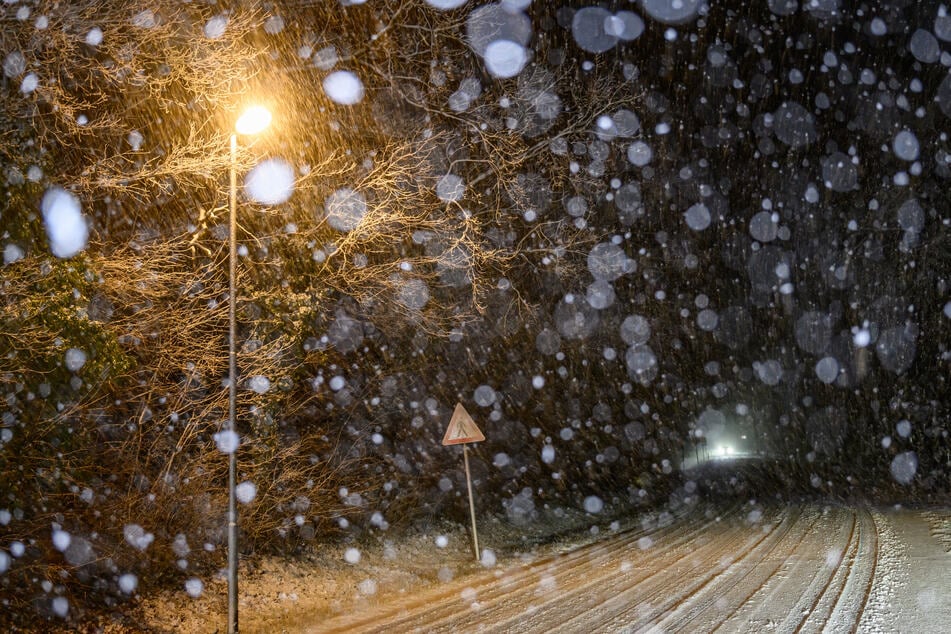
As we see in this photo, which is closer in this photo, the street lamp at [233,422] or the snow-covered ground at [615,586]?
the snow-covered ground at [615,586]

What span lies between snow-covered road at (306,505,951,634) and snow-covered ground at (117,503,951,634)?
0.8 inches

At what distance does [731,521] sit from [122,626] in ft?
43.8

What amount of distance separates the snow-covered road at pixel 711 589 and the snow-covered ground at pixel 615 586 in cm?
2

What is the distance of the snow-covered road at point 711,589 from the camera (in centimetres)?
687

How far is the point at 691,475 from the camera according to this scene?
3372 centimetres

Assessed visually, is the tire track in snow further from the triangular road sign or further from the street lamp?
the triangular road sign

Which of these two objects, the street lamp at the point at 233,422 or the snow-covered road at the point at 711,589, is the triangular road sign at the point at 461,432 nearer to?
the snow-covered road at the point at 711,589

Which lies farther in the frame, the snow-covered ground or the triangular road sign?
the triangular road sign

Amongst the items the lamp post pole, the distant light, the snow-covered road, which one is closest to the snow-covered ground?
the snow-covered road

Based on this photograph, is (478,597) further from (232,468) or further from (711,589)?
(232,468)

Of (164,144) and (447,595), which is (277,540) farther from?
(164,144)

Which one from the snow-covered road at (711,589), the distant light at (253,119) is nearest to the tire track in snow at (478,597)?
the snow-covered road at (711,589)

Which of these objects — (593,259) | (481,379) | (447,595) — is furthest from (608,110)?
(481,379)

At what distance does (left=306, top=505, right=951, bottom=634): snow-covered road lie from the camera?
22.5ft
